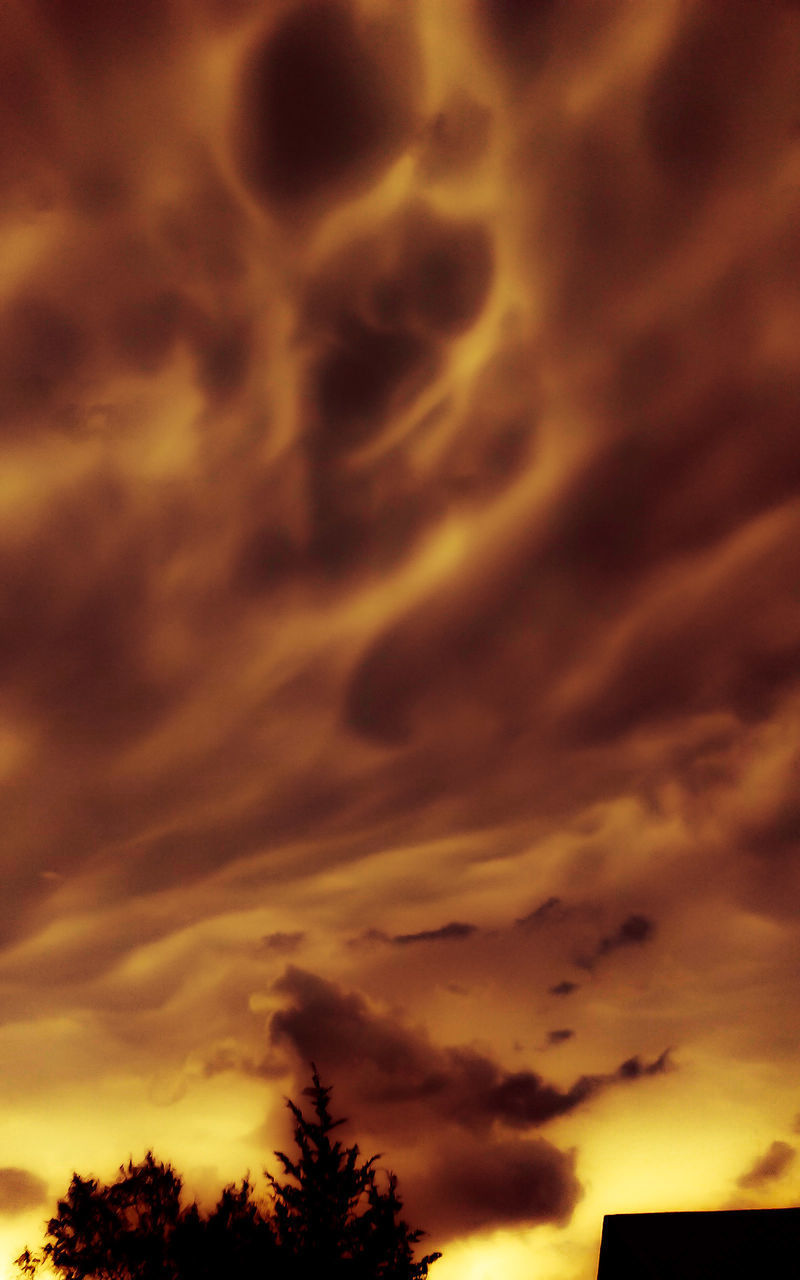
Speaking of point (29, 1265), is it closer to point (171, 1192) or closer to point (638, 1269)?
point (171, 1192)

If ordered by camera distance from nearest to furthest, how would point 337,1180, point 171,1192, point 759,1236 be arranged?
point 759,1236, point 337,1180, point 171,1192

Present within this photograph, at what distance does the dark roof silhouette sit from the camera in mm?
25719

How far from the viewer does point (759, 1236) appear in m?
26.8

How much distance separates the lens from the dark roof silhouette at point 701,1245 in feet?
84.4

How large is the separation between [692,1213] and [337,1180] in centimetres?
1616

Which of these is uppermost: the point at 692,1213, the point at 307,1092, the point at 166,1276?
the point at 307,1092

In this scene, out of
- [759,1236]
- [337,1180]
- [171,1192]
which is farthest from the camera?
[171,1192]

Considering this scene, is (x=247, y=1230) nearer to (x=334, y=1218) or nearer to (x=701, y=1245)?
(x=334, y=1218)

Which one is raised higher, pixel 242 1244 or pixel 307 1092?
pixel 307 1092

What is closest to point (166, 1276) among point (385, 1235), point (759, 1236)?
point (385, 1235)

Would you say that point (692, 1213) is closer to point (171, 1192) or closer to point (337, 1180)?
point (337, 1180)

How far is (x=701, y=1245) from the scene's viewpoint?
26.8 m

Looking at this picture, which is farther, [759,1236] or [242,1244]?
[242,1244]

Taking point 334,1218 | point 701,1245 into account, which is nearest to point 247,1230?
point 334,1218
